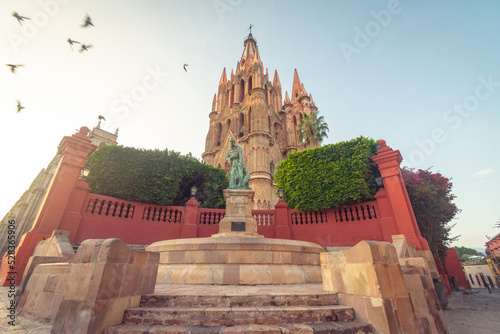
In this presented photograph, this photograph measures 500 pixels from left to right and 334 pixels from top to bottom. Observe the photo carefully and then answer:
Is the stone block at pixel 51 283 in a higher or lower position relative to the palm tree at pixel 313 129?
lower

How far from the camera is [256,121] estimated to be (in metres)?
30.0

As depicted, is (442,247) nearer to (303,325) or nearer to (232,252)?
(232,252)

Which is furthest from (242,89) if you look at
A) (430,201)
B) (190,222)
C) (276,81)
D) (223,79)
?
(430,201)

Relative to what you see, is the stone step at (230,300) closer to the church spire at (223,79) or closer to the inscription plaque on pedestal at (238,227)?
the inscription plaque on pedestal at (238,227)

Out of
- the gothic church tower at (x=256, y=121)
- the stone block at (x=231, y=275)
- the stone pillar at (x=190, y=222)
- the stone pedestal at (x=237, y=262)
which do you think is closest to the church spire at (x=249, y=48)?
the gothic church tower at (x=256, y=121)

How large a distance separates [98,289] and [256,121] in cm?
2867

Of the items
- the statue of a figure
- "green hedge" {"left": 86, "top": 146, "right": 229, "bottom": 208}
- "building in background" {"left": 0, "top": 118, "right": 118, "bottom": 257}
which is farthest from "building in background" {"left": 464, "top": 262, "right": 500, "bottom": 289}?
"building in background" {"left": 0, "top": 118, "right": 118, "bottom": 257}

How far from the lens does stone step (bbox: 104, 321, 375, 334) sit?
2.42 meters

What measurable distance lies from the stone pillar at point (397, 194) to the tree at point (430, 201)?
6.68ft

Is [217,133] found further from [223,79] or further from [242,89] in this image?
[223,79]

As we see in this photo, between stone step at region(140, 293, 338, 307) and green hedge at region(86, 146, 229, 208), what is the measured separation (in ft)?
29.0

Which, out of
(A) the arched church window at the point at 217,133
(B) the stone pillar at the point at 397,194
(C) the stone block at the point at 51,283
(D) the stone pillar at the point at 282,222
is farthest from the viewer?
(A) the arched church window at the point at 217,133

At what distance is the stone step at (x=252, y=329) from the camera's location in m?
2.42

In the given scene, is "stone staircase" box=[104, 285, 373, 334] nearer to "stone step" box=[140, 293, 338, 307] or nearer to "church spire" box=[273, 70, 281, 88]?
"stone step" box=[140, 293, 338, 307]
